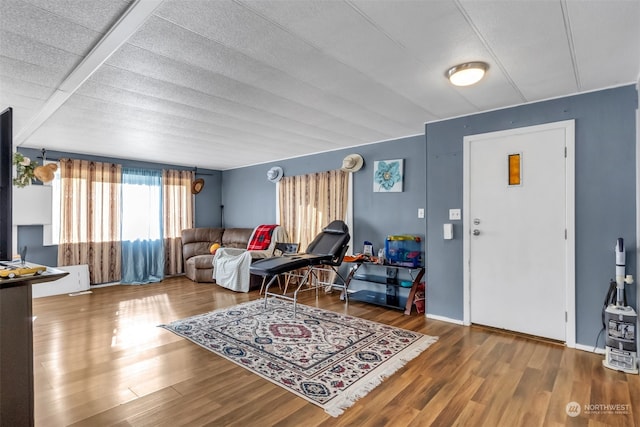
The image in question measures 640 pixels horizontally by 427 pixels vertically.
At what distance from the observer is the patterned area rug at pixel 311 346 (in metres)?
2.27

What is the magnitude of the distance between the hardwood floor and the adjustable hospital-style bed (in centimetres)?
118

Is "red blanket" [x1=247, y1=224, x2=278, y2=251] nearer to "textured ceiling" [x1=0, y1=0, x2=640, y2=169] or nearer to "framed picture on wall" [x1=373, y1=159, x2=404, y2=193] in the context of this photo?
"framed picture on wall" [x1=373, y1=159, x2=404, y2=193]

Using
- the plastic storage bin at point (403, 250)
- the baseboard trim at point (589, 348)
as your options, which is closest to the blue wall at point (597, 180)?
the baseboard trim at point (589, 348)

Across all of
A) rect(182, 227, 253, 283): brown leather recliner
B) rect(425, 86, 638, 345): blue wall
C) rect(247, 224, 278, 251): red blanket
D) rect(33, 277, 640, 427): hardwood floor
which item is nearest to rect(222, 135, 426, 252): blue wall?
rect(247, 224, 278, 251): red blanket

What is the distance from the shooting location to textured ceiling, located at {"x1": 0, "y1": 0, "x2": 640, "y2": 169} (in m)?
1.68

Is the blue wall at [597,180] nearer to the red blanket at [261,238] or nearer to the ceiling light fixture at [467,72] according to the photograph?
the ceiling light fixture at [467,72]

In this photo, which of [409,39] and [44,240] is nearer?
[409,39]

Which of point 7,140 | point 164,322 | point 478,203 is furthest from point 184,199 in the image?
point 478,203

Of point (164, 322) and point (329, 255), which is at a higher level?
point (329, 255)

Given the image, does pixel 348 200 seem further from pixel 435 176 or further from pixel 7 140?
pixel 7 140

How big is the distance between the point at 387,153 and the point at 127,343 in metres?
3.90

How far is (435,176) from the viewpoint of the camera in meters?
3.76

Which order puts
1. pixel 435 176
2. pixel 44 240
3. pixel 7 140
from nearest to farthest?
pixel 7 140
pixel 435 176
pixel 44 240

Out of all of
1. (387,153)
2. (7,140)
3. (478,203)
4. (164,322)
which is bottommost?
(164,322)
